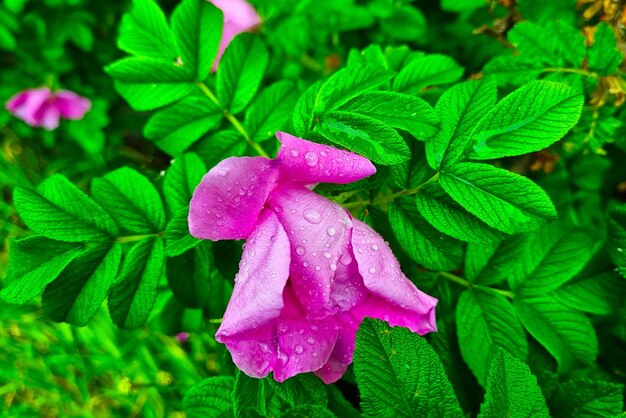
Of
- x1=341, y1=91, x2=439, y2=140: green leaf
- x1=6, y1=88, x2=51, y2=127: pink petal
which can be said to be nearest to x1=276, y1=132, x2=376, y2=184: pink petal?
x1=341, y1=91, x2=439, y2=140: green leaf

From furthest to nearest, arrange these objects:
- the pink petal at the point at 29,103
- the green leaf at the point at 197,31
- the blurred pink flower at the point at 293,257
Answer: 1. the pink petal at the point at 29,103
2. the green leaf at the point at 197,31
3. the blurred pink flower at the point at 293,257

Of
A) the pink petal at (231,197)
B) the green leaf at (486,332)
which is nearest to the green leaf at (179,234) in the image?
the pink petal at (231,197)

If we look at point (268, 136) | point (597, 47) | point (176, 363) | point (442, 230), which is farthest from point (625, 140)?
point (176, 363)

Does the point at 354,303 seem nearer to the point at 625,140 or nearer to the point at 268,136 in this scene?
the point at 268,136

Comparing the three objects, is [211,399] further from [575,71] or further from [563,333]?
[575,71]

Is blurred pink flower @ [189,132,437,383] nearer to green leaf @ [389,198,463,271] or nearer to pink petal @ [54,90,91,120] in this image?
green leaf @ [389,198,463,271]

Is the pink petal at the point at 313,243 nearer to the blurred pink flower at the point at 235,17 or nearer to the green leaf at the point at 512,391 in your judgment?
the green leaf at the point at 512,391
